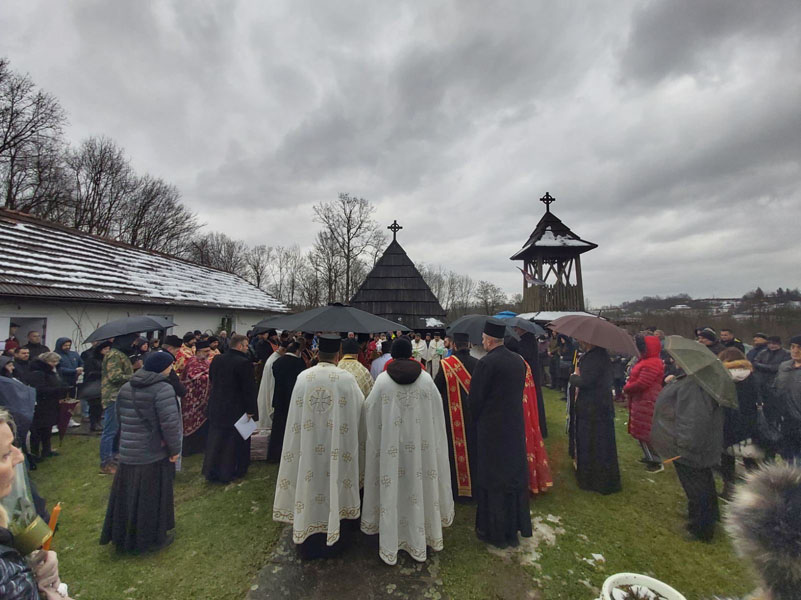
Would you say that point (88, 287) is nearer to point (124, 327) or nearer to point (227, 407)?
point (124, 327)

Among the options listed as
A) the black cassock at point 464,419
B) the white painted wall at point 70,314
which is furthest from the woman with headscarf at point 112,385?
the white painted wall at point 70,314

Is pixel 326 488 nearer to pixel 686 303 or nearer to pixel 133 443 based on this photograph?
pixel 133 443

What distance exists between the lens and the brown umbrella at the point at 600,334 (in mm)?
4492

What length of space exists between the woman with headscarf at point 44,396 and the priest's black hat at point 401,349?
6154 millimetres

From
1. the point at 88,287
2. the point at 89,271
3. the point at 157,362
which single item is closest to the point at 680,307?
the point at 157,362

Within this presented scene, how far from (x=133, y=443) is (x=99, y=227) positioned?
107ft

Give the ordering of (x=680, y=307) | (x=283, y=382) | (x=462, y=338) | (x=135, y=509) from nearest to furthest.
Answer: (x=135, y=509) < (x=462, y=338) < (x=283, y=382) < (x=680, y=307)

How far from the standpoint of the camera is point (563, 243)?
16.4 meters

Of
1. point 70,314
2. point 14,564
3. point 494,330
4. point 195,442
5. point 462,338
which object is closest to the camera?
point 14,564

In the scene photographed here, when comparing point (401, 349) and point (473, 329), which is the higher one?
point (473, 329)

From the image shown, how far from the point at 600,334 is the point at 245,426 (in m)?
5.07

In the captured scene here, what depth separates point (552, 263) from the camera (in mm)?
17672

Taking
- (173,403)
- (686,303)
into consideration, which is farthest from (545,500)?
(686,303)

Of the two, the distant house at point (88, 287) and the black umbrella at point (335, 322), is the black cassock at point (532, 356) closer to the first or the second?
the black umbrella at point (335, 322)
